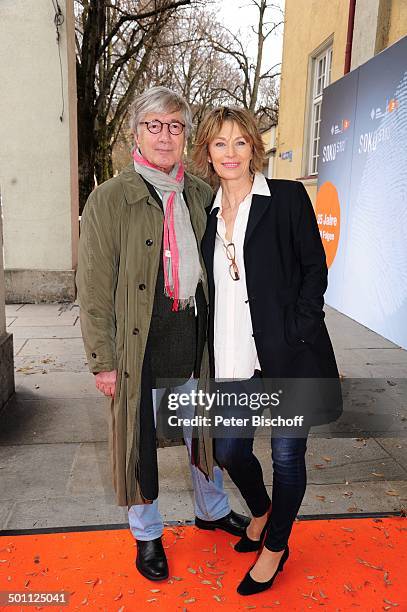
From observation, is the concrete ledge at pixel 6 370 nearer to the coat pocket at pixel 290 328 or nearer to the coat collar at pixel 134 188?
the coat collar at pixel 134 188

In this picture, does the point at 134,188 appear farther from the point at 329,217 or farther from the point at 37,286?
the point at 37,286

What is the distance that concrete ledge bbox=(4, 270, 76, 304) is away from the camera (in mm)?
8430

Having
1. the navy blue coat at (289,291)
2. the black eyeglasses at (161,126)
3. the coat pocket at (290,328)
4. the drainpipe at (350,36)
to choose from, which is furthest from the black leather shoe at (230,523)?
the drainpipe at (350,36)

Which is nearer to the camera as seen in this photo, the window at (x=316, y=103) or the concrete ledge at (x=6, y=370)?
the concrete ledge at (x=6, y=370)

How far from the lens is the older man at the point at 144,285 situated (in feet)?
7.05

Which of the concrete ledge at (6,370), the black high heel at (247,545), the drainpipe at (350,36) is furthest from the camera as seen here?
the drainpipe at (350,36)

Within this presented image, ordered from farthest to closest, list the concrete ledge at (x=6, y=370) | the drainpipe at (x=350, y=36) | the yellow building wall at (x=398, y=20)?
the drainpipe at (x=350, y=36), the yellow building wall at (x=398, y=20), the concrete ledge at (x=6, y=370)

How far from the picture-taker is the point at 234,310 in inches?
84.1

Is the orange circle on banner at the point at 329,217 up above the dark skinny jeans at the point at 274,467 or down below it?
above

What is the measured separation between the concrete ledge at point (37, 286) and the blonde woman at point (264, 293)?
6639mm

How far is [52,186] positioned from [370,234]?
4804mm

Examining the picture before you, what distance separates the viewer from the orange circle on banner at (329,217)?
7.68 metres

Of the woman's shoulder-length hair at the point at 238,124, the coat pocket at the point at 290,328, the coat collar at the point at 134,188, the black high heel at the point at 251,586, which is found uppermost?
the woman's shoulder-length hair at the point at 238,124

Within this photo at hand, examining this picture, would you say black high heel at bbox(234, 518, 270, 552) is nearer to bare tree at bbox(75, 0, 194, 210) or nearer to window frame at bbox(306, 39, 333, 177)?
window frame at bbox(306, 39, 333, 177)
